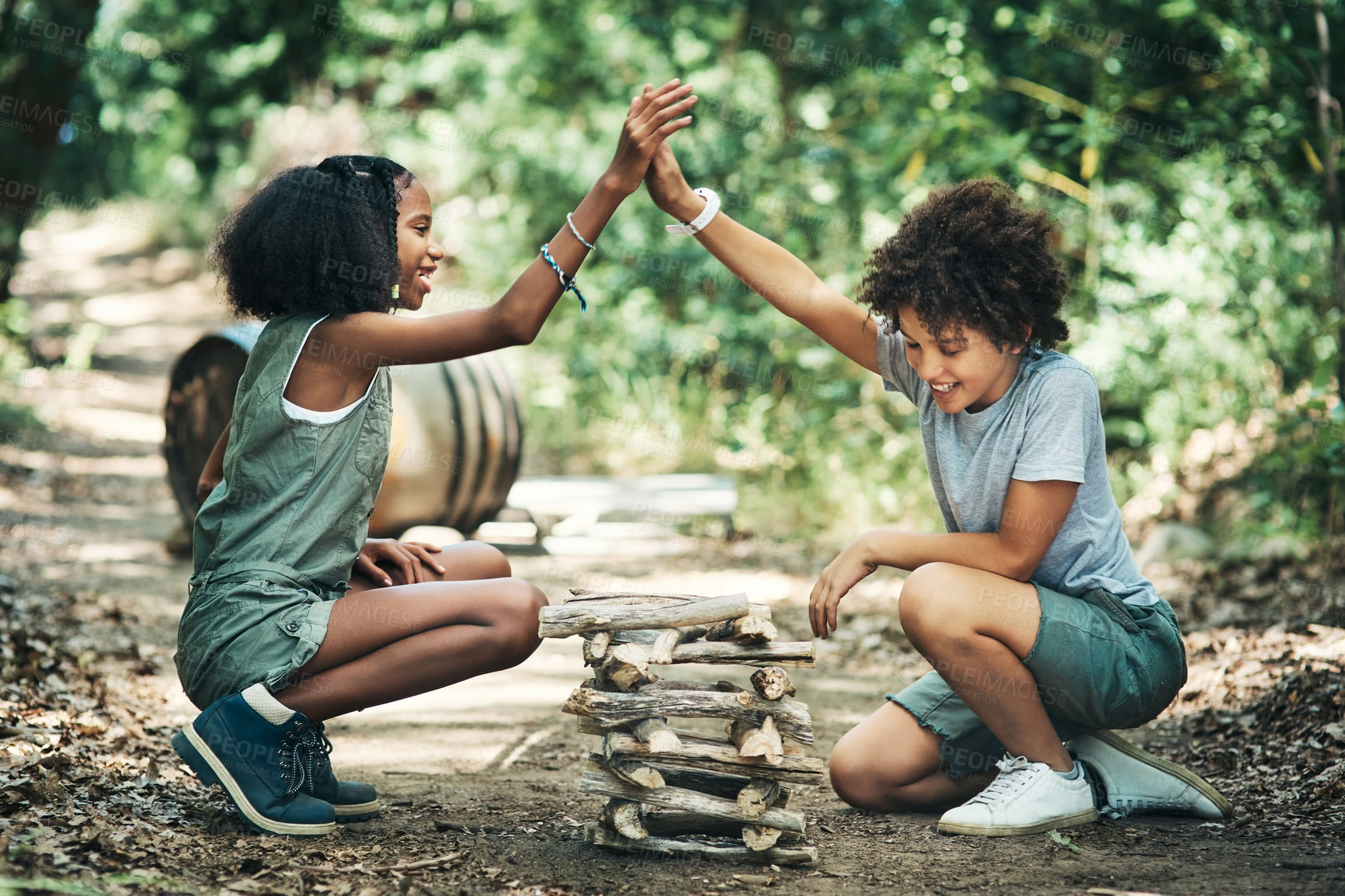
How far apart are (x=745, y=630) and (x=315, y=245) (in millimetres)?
1230

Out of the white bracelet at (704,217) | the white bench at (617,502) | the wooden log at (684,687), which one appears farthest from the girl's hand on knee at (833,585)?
the white bench at (617,502)

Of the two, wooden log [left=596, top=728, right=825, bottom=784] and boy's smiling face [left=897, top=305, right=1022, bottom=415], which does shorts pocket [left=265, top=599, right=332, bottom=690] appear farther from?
boy's smiling face [left=897, top=305, right=1022, bottom=415]

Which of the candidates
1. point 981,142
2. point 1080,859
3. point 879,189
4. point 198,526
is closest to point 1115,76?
point 981,142

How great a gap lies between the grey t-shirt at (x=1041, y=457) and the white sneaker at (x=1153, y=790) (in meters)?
0.39

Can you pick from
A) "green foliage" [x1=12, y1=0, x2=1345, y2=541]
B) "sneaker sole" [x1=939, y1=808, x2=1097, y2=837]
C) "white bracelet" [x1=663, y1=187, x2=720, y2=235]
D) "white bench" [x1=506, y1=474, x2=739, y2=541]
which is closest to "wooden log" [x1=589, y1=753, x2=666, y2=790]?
"sneaker sole" [x1=939, y1=808, x2=1097, y2=837]

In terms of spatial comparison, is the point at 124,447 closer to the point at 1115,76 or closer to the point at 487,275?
the point at 487,275

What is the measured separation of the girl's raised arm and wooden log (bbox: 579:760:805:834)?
0.90 metres

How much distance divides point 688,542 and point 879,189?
9.65 feet

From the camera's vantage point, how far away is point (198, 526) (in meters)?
2.46

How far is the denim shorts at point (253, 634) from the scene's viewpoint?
2299 mm

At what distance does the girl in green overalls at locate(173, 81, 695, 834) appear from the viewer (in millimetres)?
2305

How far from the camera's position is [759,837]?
2.28m

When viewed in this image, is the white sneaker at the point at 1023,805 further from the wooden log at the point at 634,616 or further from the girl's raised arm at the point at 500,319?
the girl's raised arm at the point at 500,319

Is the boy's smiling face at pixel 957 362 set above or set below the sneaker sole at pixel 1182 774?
above
